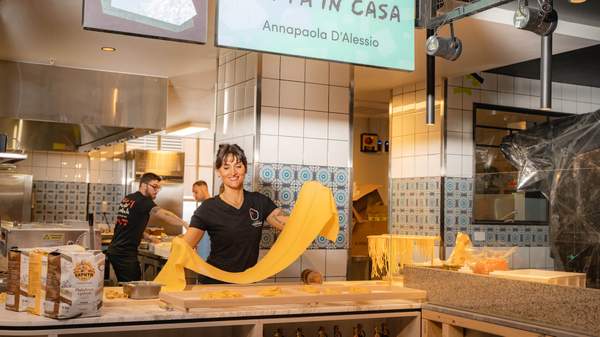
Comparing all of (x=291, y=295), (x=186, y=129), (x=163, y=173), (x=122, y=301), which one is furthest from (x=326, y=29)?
(x=163, y=173)

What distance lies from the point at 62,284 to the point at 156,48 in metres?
3.37

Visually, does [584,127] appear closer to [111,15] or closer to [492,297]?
[492,297]

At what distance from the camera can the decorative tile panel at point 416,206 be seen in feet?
22.2

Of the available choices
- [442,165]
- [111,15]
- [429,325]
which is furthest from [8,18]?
[442,165]

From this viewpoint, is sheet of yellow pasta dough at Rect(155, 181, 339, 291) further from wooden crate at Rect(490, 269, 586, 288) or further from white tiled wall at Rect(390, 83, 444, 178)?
white tiled wall at Rect(390, 83, 444, 178)

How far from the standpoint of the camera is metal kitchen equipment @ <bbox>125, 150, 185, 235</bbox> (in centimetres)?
1112

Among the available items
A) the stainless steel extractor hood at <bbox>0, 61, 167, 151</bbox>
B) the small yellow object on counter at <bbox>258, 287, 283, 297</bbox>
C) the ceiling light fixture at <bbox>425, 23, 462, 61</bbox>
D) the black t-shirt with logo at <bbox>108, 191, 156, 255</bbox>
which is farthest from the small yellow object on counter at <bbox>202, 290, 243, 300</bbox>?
the stainless steel extractor hood at <bbox>0, 61, 167, 151</bbox>

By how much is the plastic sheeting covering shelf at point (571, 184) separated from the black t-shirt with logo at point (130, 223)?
3.46 m

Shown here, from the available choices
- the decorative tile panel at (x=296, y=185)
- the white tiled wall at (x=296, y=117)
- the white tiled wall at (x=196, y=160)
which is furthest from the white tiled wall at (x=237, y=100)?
the white tiled wall at (x=196, y=160)

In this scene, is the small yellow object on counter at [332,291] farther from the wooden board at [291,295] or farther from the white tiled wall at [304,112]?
the white tiled wall at [304,112]

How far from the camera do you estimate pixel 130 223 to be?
255 inches

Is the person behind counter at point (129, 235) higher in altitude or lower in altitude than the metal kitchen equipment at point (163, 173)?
lower

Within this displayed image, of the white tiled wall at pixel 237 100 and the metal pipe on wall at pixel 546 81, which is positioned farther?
the white tiled wall at pixel 237 100

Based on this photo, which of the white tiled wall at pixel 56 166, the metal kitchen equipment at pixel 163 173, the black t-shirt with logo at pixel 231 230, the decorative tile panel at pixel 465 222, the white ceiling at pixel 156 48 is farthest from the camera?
the metal kitchen equipment at pixel 163 173
